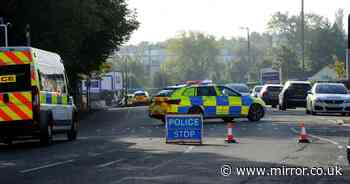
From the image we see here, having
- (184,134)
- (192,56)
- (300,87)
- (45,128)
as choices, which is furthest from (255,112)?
(192,56)

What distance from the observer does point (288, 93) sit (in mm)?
47562

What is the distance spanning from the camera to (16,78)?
2186 cm

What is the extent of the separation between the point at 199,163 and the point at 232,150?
130 inches

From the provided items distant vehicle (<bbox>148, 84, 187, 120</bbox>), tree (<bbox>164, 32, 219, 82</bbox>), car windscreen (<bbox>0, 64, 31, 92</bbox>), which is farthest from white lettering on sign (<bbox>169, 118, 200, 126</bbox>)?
tree (<bbox>164, 32, 219, 82</bbox>)

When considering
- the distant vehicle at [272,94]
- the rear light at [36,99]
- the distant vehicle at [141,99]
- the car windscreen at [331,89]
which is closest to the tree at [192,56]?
the distant vehicle at [141,99]

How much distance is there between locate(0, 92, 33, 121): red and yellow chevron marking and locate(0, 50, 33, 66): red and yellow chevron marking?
0.77 metres

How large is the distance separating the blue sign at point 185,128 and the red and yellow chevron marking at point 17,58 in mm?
3779

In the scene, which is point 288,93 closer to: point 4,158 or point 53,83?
point 53,83

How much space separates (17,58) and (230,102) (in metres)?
12.7

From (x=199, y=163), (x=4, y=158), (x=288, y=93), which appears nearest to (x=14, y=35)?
(x=288, y=93)

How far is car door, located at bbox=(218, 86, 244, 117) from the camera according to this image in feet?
108

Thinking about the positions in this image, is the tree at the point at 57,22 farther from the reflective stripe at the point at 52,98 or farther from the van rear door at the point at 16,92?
the van rear door at the point at 16,92

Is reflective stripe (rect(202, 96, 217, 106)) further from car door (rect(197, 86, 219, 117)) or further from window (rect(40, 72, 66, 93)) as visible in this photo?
window (rect(40, 72, 66, 93))

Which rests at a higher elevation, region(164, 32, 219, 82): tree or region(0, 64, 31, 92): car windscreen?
region(164, 32, 219, 82): tree
